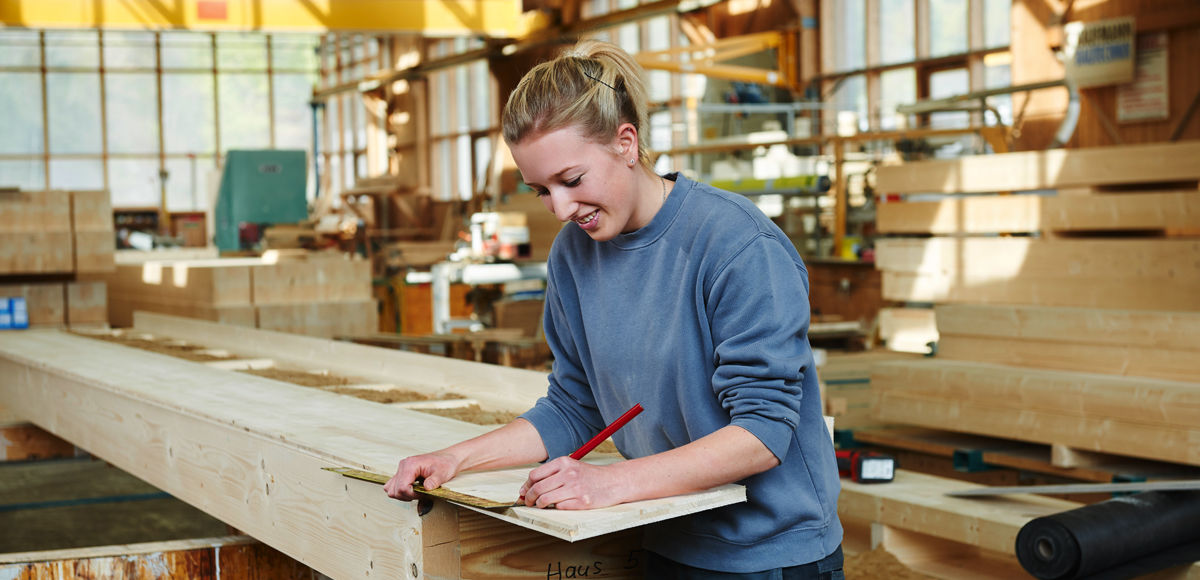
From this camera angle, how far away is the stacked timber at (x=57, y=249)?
6.53m

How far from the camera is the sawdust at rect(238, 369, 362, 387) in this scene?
3.54 meters

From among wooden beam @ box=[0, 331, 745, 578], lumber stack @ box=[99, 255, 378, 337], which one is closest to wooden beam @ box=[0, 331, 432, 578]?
wooden beam @ box=[0, 331, 745, 578]

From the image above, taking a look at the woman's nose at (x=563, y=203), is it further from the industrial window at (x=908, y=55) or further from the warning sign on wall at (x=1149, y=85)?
the industrial window at (x=908, y=55)

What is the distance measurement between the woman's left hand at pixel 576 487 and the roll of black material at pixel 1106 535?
1736 millimetres

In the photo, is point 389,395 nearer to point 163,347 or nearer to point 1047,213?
point 163,347

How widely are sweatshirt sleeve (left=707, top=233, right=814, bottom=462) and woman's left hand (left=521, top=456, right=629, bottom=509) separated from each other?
0.19 meters

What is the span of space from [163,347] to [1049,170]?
4.09 meters

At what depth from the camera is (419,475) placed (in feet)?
5.98

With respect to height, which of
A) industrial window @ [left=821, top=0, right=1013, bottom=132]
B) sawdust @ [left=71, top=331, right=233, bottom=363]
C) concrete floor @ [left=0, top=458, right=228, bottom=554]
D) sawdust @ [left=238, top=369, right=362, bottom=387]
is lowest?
concrete floor @ [left=0, top=458, right=228, bottom=554]

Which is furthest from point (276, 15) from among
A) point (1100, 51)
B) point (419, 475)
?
point (419, 475)

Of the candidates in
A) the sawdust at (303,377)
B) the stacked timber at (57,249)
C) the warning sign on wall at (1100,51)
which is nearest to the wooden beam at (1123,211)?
the warning sign on wall at (1100,51)

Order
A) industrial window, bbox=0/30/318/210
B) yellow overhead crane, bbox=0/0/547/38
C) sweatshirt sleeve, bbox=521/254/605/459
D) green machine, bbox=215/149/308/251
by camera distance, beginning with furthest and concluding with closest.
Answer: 1. industrial window, bbox=0/30/318/210
2. green machine, bbox=215/149/308/251
3. yellow overhead crane, bbox=0/0/547/38
4. sweatshirt sleeve, bbox=521/254/605/459

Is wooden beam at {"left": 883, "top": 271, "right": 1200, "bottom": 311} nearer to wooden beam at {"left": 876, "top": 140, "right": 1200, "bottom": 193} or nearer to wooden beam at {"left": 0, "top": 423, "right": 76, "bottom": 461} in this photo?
wooden beam at {"left": 876, "top": 140, "right": 1200, "bottom": 193}

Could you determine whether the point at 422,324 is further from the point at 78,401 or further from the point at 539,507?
the point at 539,507
